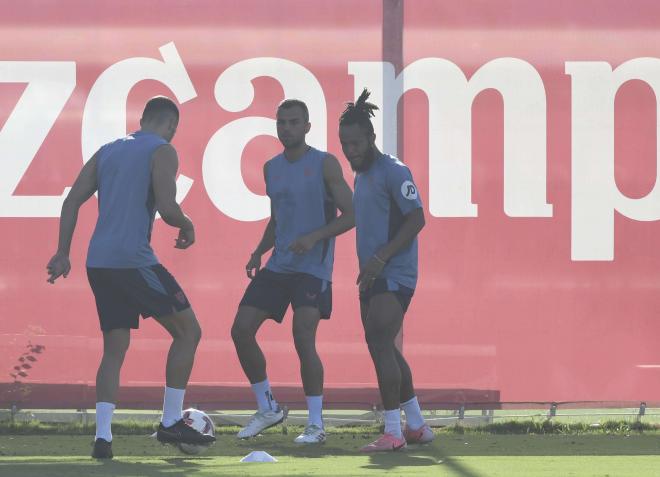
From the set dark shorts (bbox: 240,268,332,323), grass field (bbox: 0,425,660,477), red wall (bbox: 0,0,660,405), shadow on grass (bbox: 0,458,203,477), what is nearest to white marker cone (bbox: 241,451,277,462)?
grass field (bbox: 0,425,660,477)

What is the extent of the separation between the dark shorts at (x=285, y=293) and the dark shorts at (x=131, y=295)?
0.97 m

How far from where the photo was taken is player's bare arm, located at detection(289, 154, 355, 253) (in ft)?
22.0

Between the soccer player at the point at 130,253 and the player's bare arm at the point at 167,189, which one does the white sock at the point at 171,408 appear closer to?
the soccer player at the point at 130,253

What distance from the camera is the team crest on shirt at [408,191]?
20.9 feet

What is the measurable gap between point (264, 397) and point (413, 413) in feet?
2.56

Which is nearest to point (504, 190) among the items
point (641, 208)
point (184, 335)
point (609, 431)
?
point (641, 208)

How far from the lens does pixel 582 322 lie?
7945 mm

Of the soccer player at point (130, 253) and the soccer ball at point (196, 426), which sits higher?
the soccer player at point (130, 253)

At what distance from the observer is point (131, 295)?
6000mm

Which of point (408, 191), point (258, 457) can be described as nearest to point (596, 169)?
point (408, 191)

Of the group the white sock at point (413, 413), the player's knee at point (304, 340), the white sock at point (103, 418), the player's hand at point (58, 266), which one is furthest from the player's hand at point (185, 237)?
the white sock at point (413, 413)

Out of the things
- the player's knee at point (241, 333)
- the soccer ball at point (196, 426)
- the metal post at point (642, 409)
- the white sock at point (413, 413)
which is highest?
the player's knee at point (241, 333)

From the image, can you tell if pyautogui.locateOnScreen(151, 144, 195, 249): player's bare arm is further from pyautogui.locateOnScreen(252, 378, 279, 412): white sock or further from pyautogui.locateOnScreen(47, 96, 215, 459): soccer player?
pyautogui.locateOnScreen(252, 378, 279, 412): white sock

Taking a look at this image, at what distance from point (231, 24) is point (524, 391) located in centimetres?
266
